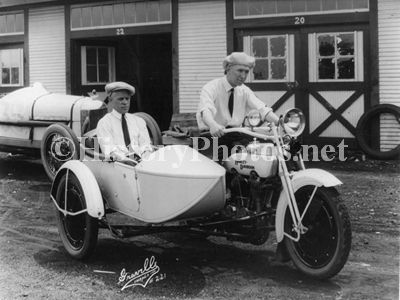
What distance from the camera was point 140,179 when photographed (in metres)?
4.26

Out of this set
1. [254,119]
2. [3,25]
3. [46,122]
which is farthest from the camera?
[3,25]

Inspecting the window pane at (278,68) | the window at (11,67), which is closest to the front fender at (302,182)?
the window pane at (278,68)

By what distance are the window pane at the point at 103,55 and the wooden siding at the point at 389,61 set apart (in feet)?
23.2

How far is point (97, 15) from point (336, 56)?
5.71 meters

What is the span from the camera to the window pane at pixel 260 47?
36.9 ft

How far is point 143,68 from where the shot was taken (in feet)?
49.5

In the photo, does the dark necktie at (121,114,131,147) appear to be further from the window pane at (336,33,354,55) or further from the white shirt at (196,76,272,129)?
the window pane at (336,33,354,55)

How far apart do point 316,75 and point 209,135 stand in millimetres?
6632

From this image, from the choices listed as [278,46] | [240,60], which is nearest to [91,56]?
[278,46]

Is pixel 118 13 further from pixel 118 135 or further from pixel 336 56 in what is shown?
pixel 118 135

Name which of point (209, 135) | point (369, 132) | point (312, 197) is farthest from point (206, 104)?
point (369, 132)

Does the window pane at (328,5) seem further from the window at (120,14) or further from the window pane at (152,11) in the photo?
the window pane at (152,11)

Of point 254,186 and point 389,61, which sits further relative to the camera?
point 389,61
